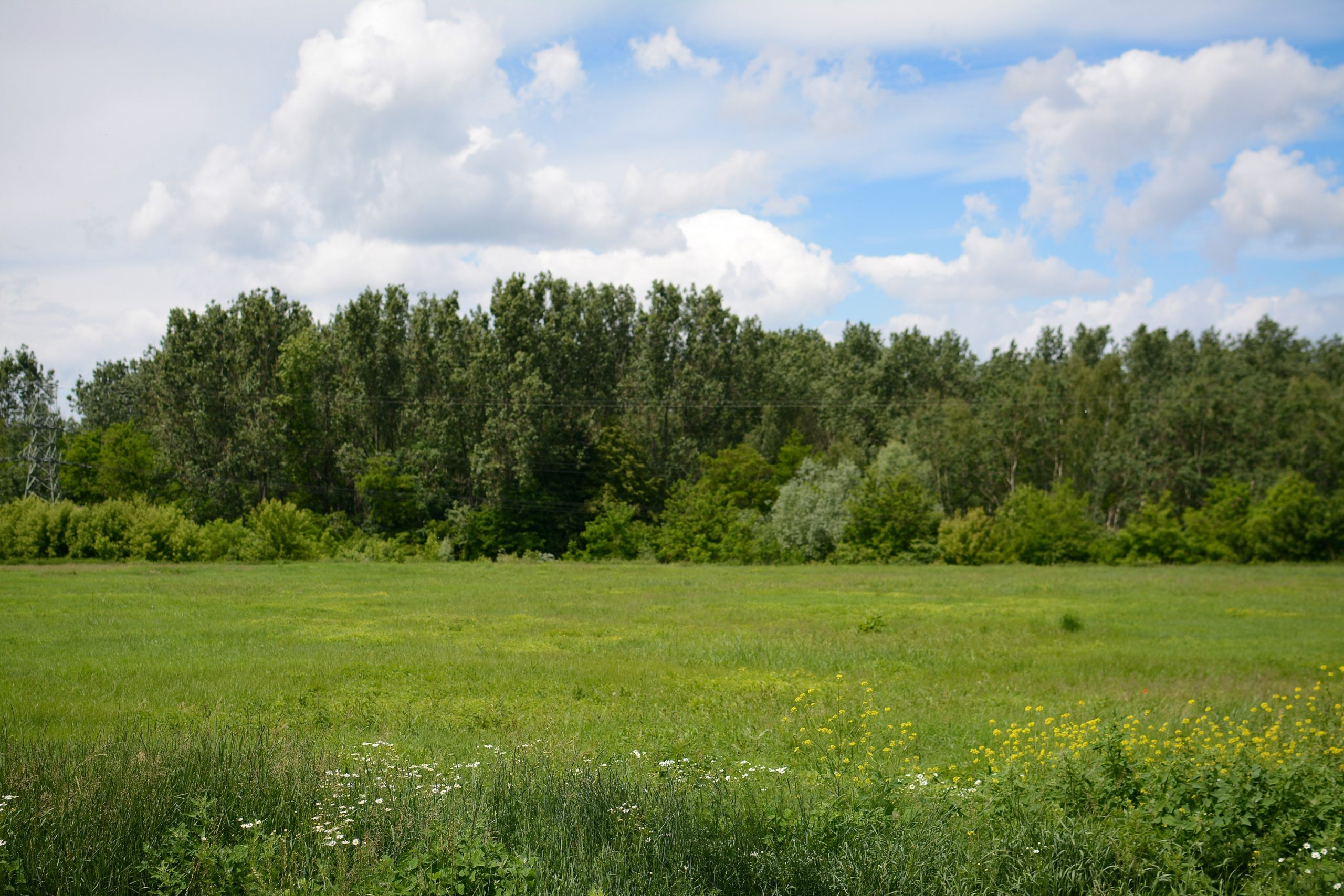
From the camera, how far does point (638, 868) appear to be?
247 inches

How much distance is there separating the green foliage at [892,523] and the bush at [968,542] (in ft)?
2.79

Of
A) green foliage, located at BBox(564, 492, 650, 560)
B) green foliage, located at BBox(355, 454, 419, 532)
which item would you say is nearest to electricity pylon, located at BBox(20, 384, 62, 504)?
green foliage, located at BBox(355, 454, 419, 532)

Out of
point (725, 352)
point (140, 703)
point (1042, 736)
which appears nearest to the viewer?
point (1042, 736)

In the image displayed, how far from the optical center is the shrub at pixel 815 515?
5300 cm

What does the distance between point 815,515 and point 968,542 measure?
874 centimetres

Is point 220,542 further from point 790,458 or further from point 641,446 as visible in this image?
point 790,458

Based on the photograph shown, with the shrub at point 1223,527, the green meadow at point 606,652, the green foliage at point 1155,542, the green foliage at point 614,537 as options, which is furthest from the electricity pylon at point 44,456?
the shrub at point 1223,527

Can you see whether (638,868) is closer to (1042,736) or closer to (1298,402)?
(1042,736)

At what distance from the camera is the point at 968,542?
50.9 meters

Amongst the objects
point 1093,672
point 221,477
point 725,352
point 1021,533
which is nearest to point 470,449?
point 221,477

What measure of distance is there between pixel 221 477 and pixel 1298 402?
235ft

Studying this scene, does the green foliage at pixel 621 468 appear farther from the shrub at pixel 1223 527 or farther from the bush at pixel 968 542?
the shrub at pixel 1223 527

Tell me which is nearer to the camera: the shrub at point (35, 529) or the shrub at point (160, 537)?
the shrub at point (35, 529)

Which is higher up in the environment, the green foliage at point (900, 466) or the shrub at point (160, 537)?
the green foliage at point (900, 466)
